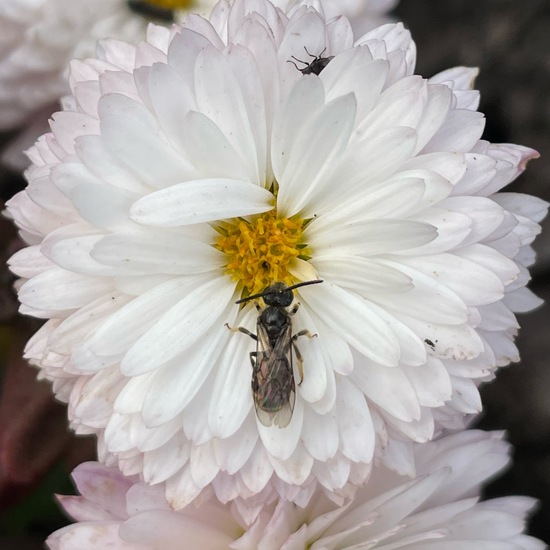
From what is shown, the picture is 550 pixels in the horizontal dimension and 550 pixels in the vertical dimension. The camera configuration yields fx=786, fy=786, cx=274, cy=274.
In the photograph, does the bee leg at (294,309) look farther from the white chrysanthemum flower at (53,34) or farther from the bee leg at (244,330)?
the white chrysanthemum flower at (53,34)

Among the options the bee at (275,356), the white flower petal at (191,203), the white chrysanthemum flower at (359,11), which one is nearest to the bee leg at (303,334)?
the bee at (275,356)

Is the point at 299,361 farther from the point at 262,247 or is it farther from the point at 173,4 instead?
the point at 173,4

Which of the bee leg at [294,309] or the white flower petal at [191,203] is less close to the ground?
the white flower petal at [191,203]

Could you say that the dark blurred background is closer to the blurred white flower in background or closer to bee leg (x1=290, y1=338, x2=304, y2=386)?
the blurred white flower in background

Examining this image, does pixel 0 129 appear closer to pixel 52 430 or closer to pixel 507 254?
pixel 52 430

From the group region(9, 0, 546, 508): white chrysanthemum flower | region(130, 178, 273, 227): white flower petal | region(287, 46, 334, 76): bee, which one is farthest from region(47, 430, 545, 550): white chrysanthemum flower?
region(287, 46, 334, 76): bee

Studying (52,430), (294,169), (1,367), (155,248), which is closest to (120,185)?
(155,248)
